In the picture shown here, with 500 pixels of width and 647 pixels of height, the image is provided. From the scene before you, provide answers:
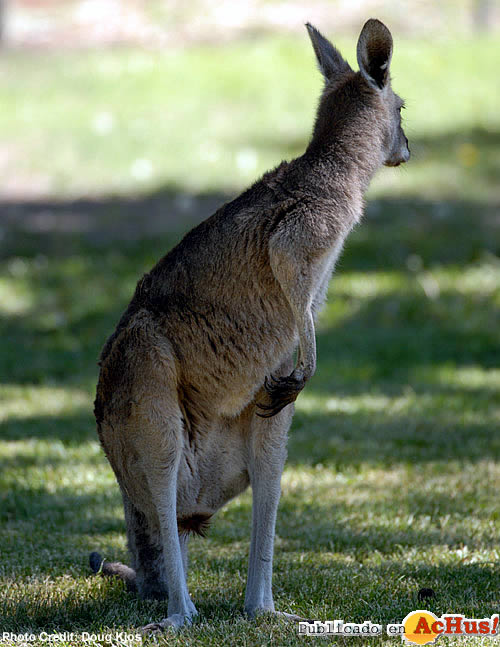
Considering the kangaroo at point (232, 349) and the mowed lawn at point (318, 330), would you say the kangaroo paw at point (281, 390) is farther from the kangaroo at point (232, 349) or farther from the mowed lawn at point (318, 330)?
the mowed lawn at point (318, 330)

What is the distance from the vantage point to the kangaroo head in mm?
3826

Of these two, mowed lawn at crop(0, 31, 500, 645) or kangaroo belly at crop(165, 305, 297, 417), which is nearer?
kangaroo belly at crop(165, 305, 297, 417)

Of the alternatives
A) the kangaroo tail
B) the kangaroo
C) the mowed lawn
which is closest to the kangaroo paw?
the kangaroo

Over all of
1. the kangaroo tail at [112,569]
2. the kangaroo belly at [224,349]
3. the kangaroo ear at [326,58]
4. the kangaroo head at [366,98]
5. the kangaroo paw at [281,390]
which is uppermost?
the kangaroo ear at [326,58]

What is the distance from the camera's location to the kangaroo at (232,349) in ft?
11.8

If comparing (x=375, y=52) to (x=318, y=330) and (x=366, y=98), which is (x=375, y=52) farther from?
(x=318, y=330)

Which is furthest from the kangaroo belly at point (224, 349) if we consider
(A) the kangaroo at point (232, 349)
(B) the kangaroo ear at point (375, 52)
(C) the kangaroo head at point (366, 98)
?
(B) the kangaroo ear at point (375, 52)

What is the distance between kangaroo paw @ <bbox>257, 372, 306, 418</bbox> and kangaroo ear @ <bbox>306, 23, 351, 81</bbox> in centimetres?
135

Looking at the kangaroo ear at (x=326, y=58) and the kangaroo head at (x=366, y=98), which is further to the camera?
the kangaroo ear at (x=326, y=58)

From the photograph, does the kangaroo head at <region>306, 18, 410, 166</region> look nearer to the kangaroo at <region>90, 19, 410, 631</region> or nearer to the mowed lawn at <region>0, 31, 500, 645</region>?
the kangaroo at <region>90, 19, 410, 631</region>

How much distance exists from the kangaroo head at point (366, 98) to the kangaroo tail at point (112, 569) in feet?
6.48

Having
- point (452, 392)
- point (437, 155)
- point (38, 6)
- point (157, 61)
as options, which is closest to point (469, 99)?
point (437, 155)

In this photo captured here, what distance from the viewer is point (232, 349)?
12.2ft

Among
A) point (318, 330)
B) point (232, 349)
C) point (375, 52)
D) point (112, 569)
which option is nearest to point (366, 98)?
point (375, 52)
